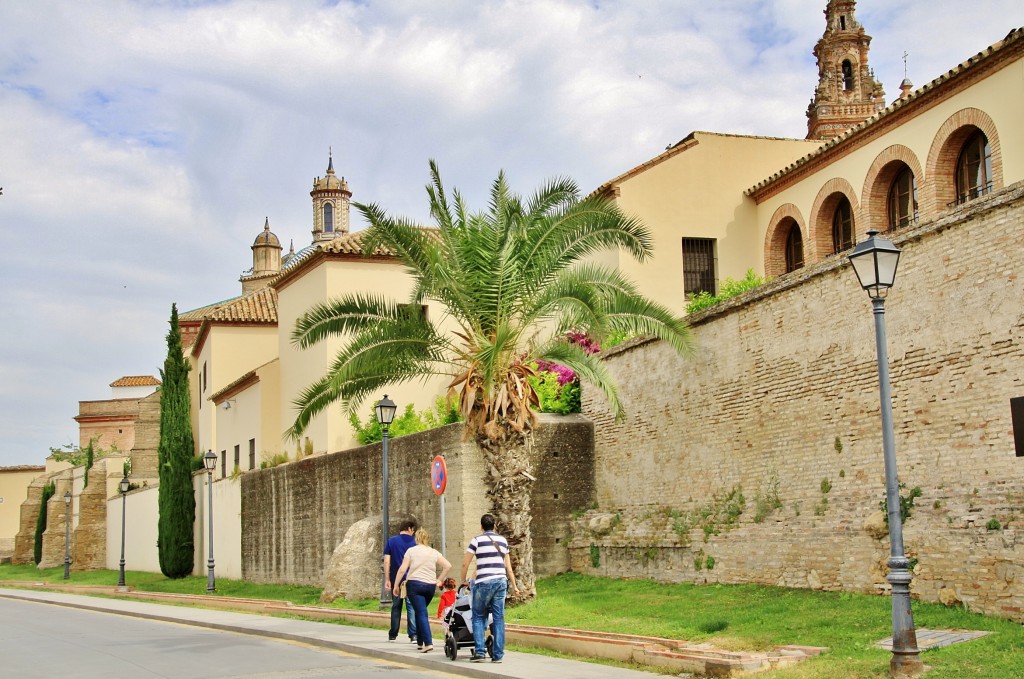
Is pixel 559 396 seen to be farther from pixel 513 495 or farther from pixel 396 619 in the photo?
pixel 396 619

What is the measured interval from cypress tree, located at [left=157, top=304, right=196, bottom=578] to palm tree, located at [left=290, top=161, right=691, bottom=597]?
959 inches

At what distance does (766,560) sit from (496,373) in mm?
5118

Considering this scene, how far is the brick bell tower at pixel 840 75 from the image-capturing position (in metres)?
41.4

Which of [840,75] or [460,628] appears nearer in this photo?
[460,628]

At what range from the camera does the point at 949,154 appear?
2180 centimetres

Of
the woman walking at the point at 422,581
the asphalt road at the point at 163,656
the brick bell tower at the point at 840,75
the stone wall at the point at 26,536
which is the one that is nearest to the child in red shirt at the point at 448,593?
the woman walking at the point at 422,581

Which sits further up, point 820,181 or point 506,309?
point 820,181

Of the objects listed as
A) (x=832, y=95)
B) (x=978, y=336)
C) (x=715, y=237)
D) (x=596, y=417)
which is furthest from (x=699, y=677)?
(x=832, y=95)

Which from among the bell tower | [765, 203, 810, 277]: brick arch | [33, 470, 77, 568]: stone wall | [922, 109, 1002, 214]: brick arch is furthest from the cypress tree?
the bell tower

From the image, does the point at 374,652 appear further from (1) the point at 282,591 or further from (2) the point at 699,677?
(1) the point at 282,591

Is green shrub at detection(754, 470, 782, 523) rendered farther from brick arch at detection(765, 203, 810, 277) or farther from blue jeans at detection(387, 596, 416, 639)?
brick arch at detection(765, 203, 810, 277)

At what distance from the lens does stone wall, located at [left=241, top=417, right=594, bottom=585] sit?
21531 millimetres

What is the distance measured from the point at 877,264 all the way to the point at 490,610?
5.91 m

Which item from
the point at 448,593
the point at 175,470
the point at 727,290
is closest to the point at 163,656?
the point at 448,593
